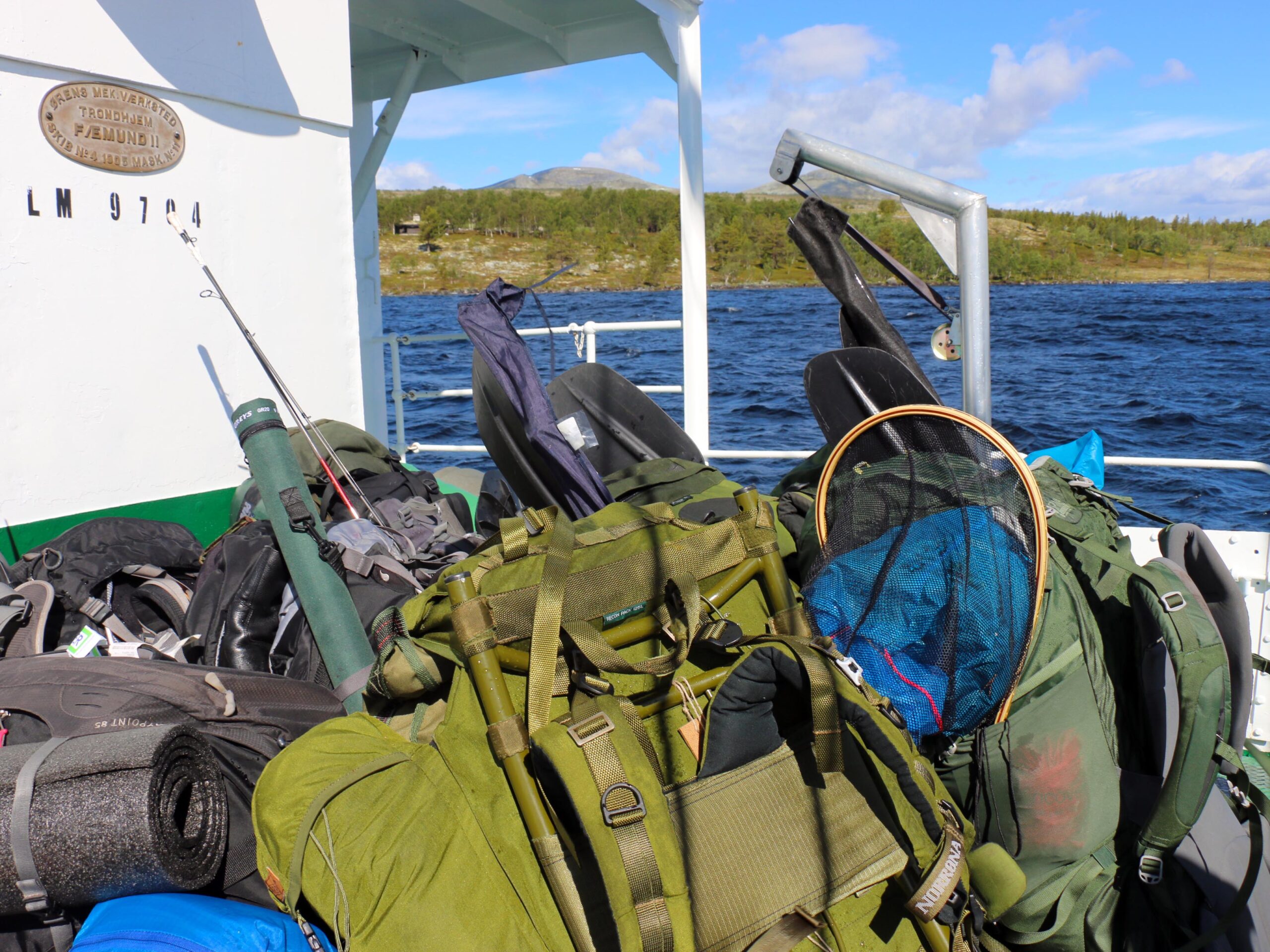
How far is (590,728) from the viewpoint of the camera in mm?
1419

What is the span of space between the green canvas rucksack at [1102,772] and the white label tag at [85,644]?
2071 mm

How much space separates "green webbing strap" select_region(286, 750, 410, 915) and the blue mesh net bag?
1028mm

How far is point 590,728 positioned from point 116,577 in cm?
183

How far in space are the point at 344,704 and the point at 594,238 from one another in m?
70.5

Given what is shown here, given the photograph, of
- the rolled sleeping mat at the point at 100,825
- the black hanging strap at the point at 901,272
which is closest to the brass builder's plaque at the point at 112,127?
the rolled sleeping mat at the point at 100,825

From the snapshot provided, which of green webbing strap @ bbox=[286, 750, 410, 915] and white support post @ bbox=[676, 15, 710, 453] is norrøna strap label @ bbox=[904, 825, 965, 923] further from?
white support post @ bbox=[676, 15, 710, 453]

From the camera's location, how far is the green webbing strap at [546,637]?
1.53m

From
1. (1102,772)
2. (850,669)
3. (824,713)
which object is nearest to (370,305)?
(850,669)

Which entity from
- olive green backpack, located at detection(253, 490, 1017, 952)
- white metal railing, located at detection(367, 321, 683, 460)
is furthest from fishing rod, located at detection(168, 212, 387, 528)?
olive green backpack, located at detection(253, 490, 1017, 952)

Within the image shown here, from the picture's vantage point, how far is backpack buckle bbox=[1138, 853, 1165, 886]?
5.51 feet

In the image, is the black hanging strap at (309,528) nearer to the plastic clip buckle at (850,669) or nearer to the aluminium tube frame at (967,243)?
the plastic clip buckle at (850,669)

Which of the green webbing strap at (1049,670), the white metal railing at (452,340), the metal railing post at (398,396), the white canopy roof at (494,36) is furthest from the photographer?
the metal railing post at (398,396)

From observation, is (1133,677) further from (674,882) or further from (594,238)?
(594,238)

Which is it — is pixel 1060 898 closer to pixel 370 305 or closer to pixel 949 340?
pixel 949 340
